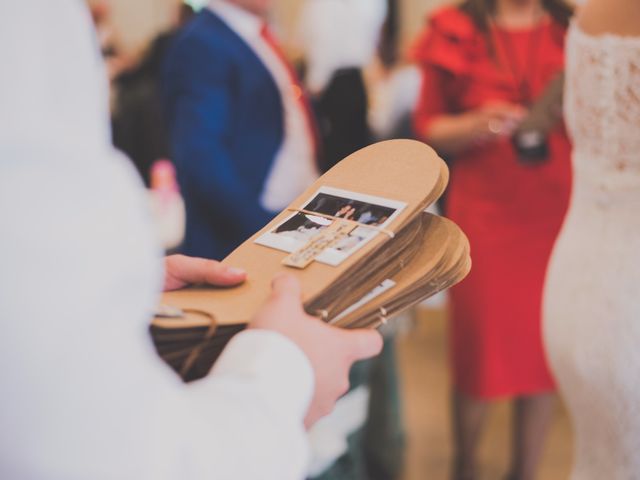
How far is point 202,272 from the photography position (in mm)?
807

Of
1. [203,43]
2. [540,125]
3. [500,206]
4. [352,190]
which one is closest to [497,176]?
[500,206]

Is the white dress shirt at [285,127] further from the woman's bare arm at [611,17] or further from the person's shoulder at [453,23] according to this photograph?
the woman's bare arm at [611,17]

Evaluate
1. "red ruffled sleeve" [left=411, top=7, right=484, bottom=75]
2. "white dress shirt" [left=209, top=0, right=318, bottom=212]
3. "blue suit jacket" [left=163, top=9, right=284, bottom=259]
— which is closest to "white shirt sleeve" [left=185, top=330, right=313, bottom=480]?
"blue suit jacket" [left=163, top=9, right=284, bottom=259]

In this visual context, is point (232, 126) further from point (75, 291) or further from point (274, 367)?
point (75, 291)

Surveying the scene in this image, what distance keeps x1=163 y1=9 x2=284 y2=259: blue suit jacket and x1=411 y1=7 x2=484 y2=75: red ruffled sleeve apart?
0.57m

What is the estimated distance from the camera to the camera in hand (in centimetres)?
187

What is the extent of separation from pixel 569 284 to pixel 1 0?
3.56ft

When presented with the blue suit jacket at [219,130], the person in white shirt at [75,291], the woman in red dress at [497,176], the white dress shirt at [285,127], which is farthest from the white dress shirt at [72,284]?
the woman in red dress at [497,176]

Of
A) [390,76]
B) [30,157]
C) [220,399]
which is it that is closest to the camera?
[30,157]

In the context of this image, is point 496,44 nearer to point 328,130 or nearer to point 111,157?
point 328,130

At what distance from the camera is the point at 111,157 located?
0.50 meters

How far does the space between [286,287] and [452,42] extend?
1612mm

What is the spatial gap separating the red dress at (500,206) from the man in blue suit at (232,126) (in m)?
0.53

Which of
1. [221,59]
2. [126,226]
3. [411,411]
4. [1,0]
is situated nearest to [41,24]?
[1,0]
